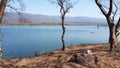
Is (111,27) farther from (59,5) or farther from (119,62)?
(59,5)

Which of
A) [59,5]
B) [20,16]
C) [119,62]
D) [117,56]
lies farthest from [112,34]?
[59,5]

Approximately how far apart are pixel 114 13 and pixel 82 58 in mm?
21814

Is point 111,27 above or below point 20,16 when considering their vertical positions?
below

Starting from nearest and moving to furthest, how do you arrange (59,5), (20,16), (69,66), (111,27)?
1. (69,66)
2. (20,16)
3. (111,27)
4. (59,5)

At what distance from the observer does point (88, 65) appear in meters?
17.0

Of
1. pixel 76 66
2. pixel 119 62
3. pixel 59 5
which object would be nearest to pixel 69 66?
pixel 76 66

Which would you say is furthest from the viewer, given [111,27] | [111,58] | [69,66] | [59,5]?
[59,5]

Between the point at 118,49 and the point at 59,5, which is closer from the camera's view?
the point at 118,49

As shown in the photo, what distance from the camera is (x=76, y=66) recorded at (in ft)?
54.7

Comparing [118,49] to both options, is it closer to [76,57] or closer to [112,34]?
[112,34]

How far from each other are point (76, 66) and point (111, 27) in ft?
27.8

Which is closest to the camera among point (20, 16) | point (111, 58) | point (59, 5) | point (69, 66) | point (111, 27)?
point (69, 66)

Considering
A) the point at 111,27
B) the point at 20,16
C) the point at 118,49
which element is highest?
the point at 20,16

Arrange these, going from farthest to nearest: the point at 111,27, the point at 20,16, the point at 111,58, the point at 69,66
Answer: the point at 111,27 → the point at 111,58 → the point at 20,16 → the point at 69,66
